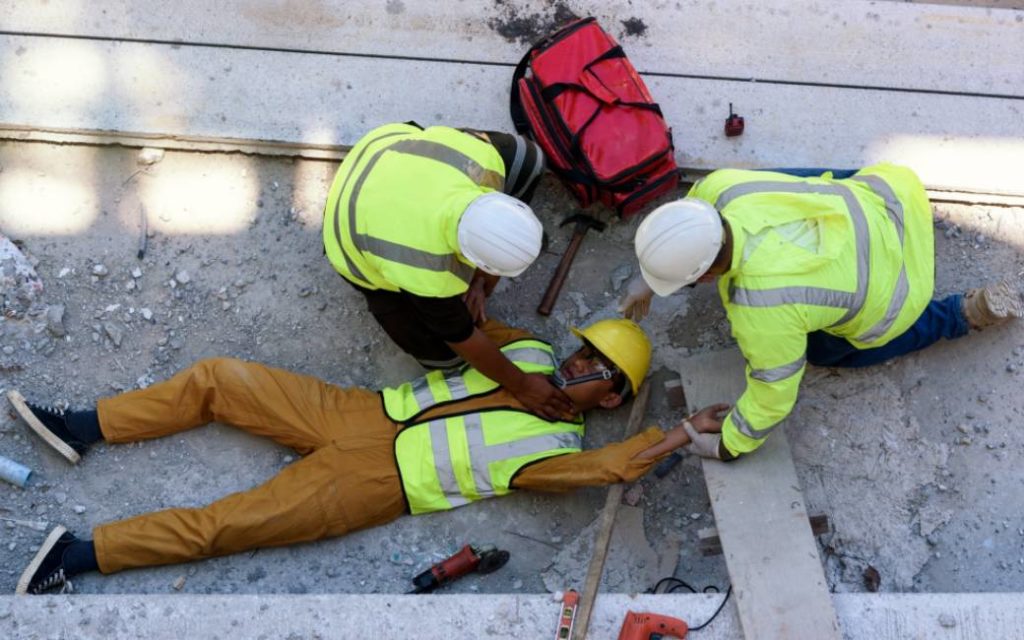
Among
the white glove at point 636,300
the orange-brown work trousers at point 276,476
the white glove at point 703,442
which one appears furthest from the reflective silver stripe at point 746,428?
the orange-brown work trousers at point 276,476

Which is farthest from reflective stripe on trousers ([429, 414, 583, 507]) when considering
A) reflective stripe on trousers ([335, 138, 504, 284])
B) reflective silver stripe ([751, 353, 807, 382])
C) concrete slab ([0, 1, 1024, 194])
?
concrete slab ([0, 1, 1024, 194])

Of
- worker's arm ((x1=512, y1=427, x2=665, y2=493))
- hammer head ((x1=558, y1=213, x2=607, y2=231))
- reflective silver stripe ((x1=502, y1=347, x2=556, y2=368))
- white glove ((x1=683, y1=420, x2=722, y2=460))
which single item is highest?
hammer head ((x1=558, y1=213, x2=607, y2=231))

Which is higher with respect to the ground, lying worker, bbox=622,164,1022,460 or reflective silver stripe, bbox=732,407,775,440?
lying worker, bbox=622,164,1022,460

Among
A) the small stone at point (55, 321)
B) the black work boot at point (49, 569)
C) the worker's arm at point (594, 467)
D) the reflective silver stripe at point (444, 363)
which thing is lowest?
the black work boot at point (49, 569)

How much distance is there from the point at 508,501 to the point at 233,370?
1.32m

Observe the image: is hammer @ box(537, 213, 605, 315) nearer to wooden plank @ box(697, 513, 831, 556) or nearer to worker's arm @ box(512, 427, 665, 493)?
worker's arm @ box(512, 427, 665, 493)

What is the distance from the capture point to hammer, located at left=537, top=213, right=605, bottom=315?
4660 millimetres

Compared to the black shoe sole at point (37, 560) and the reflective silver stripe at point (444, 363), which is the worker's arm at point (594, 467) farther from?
the black shoe sole at point (37, 560)

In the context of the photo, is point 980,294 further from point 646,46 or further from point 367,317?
point 367,317

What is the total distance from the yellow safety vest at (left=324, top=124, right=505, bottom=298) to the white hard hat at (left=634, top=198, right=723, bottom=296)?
0.66 meters

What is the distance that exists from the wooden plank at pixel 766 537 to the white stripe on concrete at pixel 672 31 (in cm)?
161

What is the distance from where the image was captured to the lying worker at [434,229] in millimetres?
3656

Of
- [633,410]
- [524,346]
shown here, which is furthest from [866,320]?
[524,346]

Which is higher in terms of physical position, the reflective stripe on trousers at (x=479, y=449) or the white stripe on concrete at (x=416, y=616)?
the reflective stripe on trousers at (x=479, y=449)
